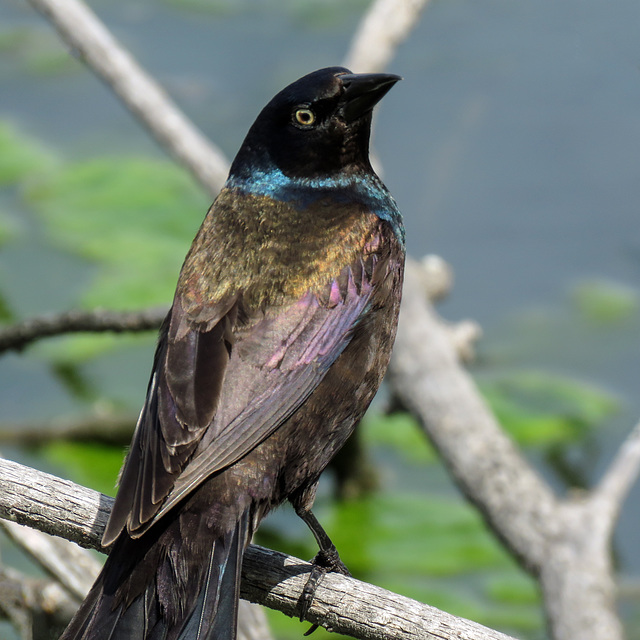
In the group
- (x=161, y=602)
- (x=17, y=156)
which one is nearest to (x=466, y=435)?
(x=161, y=602)

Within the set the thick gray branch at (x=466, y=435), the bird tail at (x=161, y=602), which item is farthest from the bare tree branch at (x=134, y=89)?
the bird tail at (x=161, y=602)

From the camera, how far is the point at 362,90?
2.82m

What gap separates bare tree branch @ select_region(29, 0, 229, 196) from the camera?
461 cm

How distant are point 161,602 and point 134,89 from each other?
2.88 m

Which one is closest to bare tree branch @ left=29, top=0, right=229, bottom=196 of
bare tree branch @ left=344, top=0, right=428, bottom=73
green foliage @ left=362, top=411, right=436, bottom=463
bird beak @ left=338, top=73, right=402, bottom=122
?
bare tree branch @ left=344, top=0, right=428, bottom=73

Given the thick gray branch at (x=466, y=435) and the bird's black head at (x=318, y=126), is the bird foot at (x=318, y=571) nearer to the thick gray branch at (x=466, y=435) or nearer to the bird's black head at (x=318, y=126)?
the bird's black head at (x=318, y=126)

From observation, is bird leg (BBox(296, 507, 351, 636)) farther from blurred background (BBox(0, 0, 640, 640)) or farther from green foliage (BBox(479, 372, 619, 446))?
green foliage (BBox(479, 372, 619, 446))

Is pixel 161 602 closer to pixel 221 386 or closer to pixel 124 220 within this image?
pixel 221 386

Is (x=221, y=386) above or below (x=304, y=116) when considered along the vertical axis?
below

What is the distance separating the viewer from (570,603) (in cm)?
342

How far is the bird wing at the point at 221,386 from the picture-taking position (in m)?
2.27

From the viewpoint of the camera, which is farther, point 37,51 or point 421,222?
point 37,51

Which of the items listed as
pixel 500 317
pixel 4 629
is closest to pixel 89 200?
pixel 500 317

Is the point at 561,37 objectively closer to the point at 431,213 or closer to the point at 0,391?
the point at 431,213
